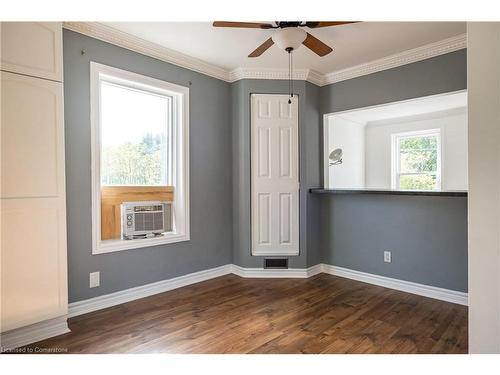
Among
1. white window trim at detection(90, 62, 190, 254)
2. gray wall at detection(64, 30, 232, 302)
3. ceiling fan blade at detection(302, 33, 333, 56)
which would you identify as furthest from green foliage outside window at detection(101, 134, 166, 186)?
ceiling fan blade at detection(302, 33, 333, 56)

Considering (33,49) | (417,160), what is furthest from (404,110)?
(33,49)

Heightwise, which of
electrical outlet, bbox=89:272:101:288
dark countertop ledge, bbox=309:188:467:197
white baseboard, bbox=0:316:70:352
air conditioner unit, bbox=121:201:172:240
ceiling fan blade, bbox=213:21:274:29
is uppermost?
ceiling fan blade, bbox=213:21:274:29

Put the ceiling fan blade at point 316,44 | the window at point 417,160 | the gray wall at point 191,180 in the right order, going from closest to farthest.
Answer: the ceiling fan blade at point 316,44
the gray wall at point 191,180
the window at point 417,160

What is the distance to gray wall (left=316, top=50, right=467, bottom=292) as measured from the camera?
113 inches

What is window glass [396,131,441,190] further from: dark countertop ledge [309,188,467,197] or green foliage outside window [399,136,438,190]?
dark countertop ledge [309,188,467,197]

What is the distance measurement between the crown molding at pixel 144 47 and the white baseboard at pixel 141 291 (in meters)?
2.32

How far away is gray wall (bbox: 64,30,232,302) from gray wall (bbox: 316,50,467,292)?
1.28 metres

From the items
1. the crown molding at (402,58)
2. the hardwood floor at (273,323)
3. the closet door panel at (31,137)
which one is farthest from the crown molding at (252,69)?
the hardwood floor at (273,323)

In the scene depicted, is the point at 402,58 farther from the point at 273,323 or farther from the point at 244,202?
the point at 273,323

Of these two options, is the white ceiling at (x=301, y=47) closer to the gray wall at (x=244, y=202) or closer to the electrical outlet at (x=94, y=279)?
the gray wall at (x=244, y=202)

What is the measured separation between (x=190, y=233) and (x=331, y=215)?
1.78 metres

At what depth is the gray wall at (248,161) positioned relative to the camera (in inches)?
143
